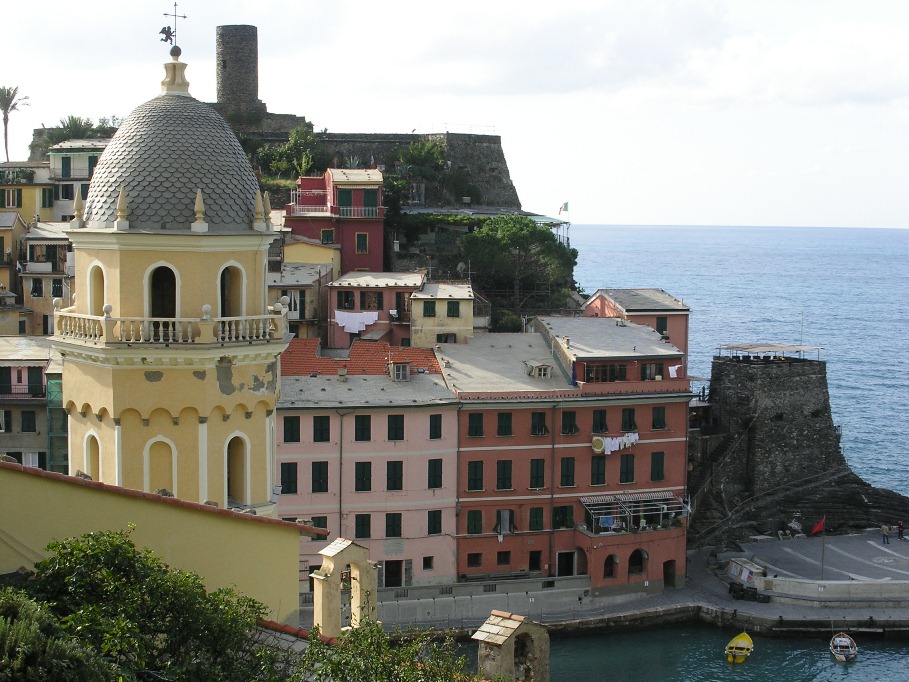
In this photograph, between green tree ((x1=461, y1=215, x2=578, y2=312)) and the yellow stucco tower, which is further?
green tree ((x1=461, y1=215, x2=578, y2=312))

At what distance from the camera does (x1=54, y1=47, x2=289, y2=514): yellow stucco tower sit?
2242 centimetres

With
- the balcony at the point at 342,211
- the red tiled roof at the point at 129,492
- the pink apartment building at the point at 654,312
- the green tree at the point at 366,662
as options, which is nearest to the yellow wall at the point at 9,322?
the balcony at the point at 342,211

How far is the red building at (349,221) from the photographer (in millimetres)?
77062

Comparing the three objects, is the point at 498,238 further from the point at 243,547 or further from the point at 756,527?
the point at 243,547

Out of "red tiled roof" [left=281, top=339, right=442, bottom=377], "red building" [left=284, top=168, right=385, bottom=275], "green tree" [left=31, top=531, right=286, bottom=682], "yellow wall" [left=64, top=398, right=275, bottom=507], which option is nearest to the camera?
"green tree" [left=31, top=531, right=286, bottom=682]

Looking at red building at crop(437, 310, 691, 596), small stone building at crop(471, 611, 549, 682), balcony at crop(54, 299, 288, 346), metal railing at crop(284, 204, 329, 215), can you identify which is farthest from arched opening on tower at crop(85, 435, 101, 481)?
metal railing at crop(284, 204, 329, 215)

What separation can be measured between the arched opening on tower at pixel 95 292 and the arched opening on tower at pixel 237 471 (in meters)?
3.02

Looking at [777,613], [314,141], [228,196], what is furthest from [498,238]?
[228,196]

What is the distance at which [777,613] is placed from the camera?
179ft

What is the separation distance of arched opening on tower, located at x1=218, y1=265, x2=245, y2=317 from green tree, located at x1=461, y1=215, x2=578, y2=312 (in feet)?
179

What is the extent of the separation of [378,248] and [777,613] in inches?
1274

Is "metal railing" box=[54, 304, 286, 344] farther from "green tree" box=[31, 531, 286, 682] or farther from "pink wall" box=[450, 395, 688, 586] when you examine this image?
"pink wall" box=[450, 395, 688, 586]

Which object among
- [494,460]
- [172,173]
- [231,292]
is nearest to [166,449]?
[231,292]

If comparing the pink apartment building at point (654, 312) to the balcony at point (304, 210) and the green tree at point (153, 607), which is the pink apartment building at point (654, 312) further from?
the green tree at point (153, 607)
